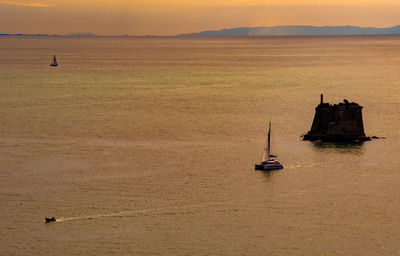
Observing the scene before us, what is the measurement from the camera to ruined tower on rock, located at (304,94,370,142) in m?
94.1

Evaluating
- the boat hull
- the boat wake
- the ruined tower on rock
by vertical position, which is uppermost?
the ruined tower on rock

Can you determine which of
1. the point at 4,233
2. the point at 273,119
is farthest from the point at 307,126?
the point at 4,233

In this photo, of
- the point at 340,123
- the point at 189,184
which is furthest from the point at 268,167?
the point at 340,123

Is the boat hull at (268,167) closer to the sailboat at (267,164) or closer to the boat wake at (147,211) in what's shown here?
the sailboat at (267,164)

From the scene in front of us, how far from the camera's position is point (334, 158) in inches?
3418

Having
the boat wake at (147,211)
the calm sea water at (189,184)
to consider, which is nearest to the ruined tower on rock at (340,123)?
the calm sea water at (189,184)

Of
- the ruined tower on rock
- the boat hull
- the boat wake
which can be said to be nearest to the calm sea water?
the boat wake

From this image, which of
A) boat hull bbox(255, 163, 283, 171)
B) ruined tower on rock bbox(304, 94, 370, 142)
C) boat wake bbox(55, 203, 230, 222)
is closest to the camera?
boat wake bbox(55, 203, 230, 222)

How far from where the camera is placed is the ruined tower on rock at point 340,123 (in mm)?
94125

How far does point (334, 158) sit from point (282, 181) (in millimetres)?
12791

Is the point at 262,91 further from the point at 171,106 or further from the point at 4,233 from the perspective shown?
the point at 4,233

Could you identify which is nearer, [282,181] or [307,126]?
[282,181]

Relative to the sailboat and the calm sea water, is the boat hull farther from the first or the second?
the calm sea water

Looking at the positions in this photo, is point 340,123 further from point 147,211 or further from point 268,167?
point 147,211
